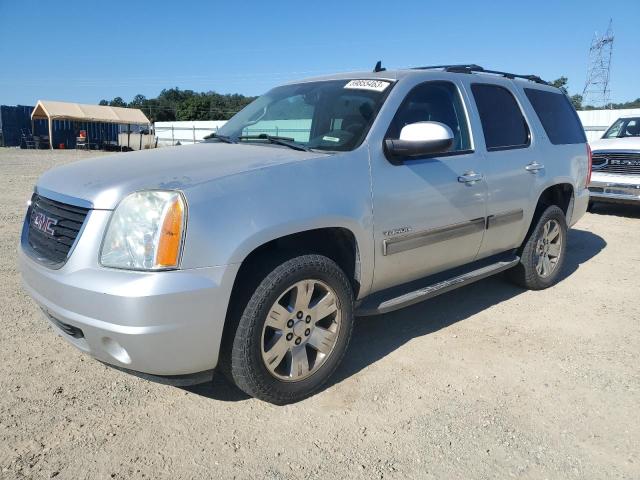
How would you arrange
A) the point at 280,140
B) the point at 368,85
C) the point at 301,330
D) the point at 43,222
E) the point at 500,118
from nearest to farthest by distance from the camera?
the point at 43,222 → the point at 301,330 → the point at 280,140 → the point at 368,85 → the point at 500,118

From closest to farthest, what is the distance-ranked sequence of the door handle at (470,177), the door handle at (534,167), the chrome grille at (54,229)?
the chrome grille at (54,229) → the door handle at (470,177) → the door handle at (534,167)

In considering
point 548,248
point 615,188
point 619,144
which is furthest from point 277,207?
point 619,144

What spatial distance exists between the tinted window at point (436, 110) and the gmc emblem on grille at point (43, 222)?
2018 millimetres

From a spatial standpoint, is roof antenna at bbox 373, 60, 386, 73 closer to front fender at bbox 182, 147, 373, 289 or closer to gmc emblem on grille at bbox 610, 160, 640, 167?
front fender at bbox 182, 147, 373, 289

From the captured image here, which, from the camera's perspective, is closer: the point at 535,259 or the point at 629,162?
the point at 535,259

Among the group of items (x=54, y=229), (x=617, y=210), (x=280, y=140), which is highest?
(x=280, y=140)

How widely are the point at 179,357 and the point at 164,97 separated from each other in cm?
10306

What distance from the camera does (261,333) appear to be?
2.63m

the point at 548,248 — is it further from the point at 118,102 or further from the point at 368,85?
the point at 118,102

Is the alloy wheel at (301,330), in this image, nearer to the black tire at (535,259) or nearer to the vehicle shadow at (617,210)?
the black tire at (535,259)

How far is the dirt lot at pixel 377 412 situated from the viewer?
238 cm

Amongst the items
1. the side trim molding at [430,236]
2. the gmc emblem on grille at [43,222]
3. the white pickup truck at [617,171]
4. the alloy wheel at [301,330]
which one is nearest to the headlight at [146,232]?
the gmc emblem on grille at [43,222]

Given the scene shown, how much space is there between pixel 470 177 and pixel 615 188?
6.52 metres

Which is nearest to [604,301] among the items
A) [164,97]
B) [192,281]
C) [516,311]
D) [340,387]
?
[516,311]
